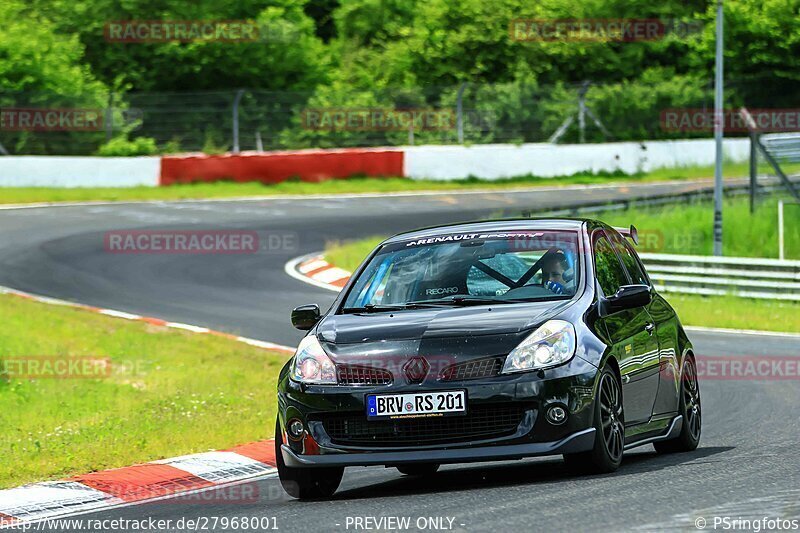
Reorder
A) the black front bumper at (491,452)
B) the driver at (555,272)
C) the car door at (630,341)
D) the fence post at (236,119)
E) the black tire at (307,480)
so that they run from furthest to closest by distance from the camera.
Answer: the fence post at (236,119)
the driver at (555,272)
the car door at (630,341)
the black tire at (307,480)
the black front bumper at (491,452)

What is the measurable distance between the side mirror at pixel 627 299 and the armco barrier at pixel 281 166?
2810 centimetres

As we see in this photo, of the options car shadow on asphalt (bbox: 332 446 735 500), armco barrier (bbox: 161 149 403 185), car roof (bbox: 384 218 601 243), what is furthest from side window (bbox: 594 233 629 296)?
armco barrier (bbox: 161 149 403 185)

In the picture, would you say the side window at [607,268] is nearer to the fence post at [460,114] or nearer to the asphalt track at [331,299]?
the asphalt track at [331,299]

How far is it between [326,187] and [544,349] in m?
29.8

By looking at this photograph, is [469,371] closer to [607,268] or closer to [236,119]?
[607,268]

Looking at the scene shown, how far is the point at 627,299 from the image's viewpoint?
860cm

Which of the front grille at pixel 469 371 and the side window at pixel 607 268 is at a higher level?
the side window at pixel 607 268

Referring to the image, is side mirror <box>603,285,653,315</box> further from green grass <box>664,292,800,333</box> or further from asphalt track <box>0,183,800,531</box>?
green grass <box>664,292,800,333</box>

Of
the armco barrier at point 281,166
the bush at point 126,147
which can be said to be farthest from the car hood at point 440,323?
the bush at point 126,147

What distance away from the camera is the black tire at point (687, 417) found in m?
9.69

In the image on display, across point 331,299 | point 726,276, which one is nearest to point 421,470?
point 331,299

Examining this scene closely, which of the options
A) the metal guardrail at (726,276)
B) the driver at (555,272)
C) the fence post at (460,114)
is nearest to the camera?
the driver at (555,272)

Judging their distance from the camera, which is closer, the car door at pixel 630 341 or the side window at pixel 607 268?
the car door at pixel 630 341

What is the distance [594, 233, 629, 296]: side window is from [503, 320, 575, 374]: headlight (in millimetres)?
909
